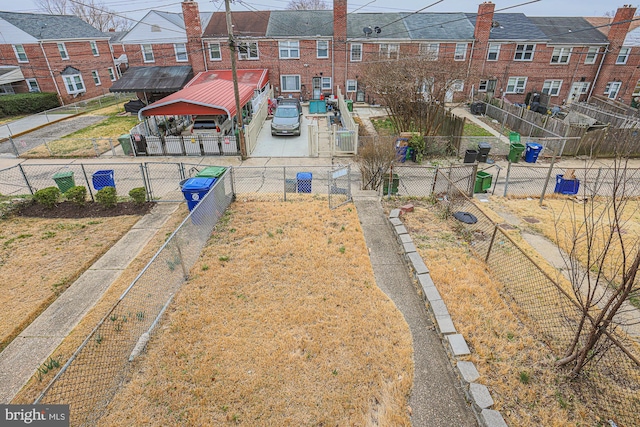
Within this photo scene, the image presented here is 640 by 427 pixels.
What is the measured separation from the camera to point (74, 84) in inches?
1153

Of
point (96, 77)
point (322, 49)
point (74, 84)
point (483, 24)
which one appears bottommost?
point (74, 84)

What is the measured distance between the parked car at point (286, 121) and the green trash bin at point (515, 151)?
1131cm

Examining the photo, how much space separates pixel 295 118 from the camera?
19719 mm

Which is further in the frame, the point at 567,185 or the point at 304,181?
the point at 567,185

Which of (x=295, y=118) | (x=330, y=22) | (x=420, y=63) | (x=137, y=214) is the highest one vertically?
(x=330, y=22)

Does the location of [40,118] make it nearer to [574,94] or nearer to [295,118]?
[295,118]

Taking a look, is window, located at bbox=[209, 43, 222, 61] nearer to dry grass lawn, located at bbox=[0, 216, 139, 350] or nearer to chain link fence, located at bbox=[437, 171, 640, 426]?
dry grass lawn, located at bbox=[0, 216, 139, 350]

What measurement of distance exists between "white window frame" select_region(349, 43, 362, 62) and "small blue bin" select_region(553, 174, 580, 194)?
64.8 ft

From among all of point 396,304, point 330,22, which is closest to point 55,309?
point 396,304

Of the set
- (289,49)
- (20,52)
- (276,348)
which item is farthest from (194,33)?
(276,348)

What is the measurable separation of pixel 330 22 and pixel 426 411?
98.5 ft

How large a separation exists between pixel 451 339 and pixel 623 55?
3654 centimetres

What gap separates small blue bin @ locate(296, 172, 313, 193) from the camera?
11.7 meters

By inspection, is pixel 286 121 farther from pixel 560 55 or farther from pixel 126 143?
pixel 560 55
